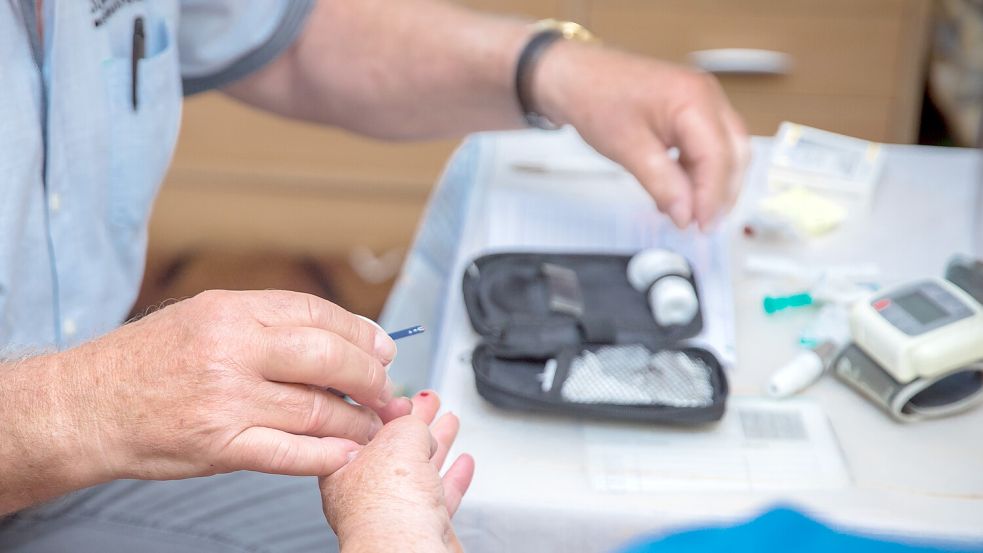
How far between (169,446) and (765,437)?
453 millimetres

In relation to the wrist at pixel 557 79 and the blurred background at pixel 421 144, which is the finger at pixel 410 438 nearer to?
the wrist at pixel 557 79

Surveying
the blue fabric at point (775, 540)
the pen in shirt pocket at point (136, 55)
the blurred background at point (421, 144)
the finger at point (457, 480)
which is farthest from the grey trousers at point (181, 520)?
the blurred background at point (421, 144)

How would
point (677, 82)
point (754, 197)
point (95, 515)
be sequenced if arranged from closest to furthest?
point (95, 515)
point (677, 82)
point (754, 197)

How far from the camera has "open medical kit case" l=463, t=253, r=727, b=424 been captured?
0.79 meters

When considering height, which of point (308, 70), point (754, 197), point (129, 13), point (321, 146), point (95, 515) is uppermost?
point (129, 13)

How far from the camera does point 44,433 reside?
67 cm

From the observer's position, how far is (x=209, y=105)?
91.7 inches

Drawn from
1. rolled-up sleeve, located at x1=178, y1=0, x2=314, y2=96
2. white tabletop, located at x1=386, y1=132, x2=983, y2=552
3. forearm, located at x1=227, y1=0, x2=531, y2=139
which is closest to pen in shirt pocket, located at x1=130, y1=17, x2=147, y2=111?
rolled-up sleeve, located at x1=178, y1=0, x2=314, y2=96

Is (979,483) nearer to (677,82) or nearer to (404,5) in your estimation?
(677,82)

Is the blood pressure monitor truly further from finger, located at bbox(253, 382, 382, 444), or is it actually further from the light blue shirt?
the light blue shirt

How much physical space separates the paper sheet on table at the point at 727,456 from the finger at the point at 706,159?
0.84ft

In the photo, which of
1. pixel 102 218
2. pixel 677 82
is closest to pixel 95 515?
pixel 102 218

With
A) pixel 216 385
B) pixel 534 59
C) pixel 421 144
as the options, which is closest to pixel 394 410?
pixel 216 385

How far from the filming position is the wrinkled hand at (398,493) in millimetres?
621
